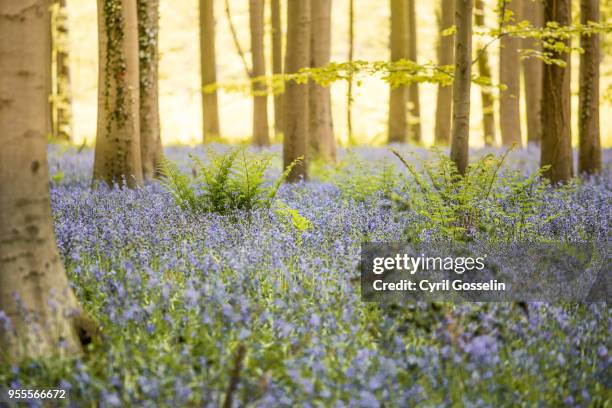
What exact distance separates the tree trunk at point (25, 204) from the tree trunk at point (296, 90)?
6569 mm

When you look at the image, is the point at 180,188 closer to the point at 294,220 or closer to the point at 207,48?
the point at 294,220

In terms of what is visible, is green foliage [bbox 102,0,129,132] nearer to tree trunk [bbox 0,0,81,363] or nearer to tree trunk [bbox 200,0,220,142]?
tree trunk [bbox 0,0,81,363]

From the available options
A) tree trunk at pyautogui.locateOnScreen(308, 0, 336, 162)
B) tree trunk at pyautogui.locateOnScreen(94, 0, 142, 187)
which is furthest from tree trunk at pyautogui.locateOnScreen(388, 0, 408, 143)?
tree trunk at pyautogui.locateOnScreen(94, 0, 142, 187)

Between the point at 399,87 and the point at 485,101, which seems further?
the point at 485,101

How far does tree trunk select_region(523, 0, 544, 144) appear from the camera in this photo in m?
18.1

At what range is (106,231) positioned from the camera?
5.33 meters

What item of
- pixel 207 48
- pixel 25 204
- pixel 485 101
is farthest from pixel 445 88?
pixel 25 204

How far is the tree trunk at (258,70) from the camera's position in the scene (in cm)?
1855

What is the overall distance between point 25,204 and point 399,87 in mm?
18649

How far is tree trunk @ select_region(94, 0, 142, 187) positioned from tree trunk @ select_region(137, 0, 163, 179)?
0.88 m

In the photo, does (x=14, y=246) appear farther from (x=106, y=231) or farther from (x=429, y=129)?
(x=429, y=129)

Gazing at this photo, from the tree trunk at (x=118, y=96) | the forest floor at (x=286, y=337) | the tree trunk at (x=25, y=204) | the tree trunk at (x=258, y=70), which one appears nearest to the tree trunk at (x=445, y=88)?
the tree trunk at (x=258, y=70)

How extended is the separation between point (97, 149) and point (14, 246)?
5.62 meters

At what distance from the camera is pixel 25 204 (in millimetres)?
3574
